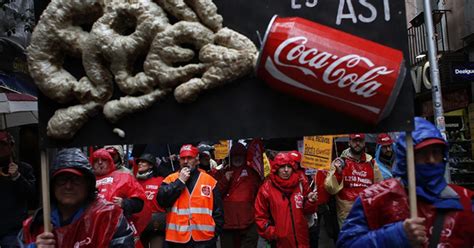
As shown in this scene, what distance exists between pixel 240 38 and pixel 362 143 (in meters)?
4.62

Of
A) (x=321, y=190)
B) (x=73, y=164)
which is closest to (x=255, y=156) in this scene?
(x=321, y=190)

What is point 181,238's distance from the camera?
6391 millimetres

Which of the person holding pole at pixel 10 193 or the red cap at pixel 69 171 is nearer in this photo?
the red cap at pixel 69 171

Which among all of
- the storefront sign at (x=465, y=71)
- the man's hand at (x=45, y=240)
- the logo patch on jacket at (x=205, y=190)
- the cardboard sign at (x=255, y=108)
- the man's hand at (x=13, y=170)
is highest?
the storefront sign at (x=465, y=71)

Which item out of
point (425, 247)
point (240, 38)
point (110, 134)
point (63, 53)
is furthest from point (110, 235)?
point (425, 247)

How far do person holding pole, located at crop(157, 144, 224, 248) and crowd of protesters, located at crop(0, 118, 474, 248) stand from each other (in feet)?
0.04

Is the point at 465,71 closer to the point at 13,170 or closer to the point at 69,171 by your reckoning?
the point at 13,170

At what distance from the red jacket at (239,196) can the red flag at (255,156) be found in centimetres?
8

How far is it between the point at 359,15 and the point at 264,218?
3950 millimetres

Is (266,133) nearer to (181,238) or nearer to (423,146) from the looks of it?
(423,146)

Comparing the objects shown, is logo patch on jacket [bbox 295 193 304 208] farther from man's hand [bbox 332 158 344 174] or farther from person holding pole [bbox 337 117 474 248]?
person holding pole [bbox 337 117 474 248]

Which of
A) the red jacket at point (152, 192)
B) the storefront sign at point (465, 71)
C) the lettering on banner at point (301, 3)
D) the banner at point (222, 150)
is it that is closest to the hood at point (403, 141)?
the lettering on banner at point (301, 3)

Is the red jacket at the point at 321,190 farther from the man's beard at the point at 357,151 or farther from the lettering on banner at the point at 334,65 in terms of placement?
the lettering on banner at the point at 334,65

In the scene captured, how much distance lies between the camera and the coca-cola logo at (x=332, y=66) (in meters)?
2.68
